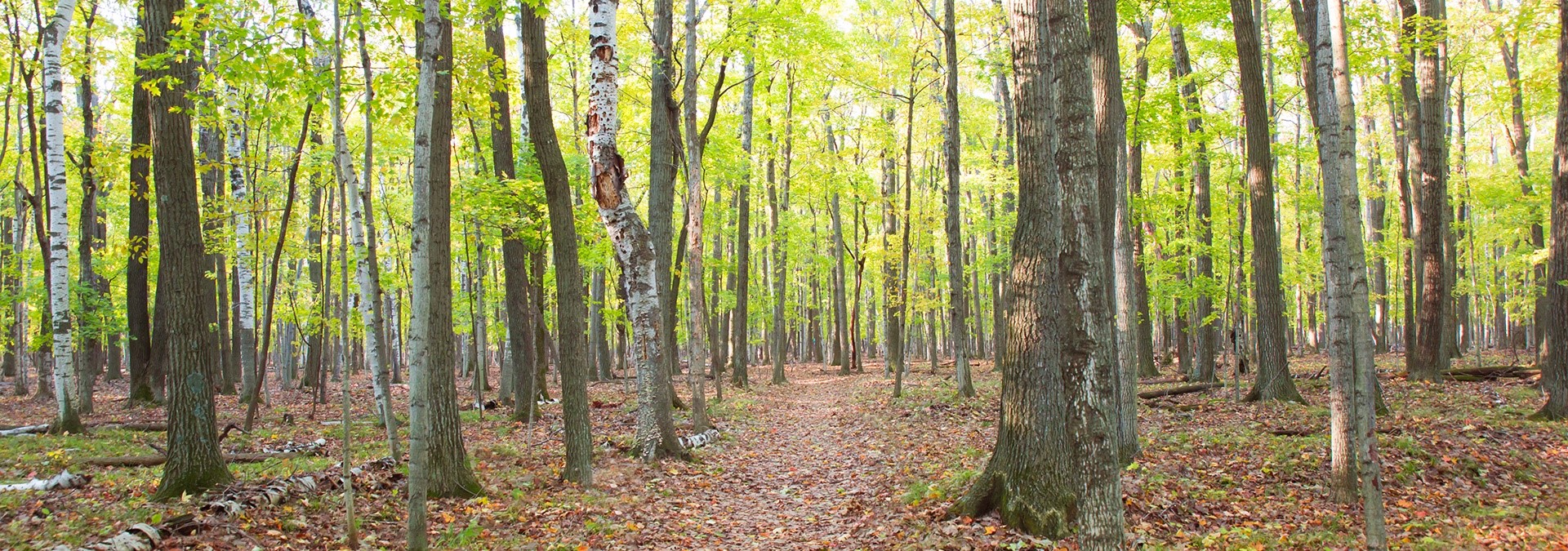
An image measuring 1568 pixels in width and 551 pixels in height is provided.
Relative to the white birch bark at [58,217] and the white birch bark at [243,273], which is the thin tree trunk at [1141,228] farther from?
the white birch bark at [243,273]

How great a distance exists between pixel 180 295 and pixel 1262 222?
14.7m

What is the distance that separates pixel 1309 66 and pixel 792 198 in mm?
20896

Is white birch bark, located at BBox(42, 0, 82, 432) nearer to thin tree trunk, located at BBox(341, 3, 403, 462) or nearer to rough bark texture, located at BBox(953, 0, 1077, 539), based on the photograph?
thin tree trunk, located at BBox(341, 3, 403, 462)

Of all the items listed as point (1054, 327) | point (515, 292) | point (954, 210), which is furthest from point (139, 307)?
point (1054, 327)

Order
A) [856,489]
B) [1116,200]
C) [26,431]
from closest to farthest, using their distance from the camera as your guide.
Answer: [1116,200]
[856,489]
[26,431]

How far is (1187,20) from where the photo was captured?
455 inches

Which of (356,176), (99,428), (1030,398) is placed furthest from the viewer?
(99,428)

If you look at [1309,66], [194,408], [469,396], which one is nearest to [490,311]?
[469,396]

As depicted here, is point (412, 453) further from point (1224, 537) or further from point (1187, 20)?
point (1187, 20)

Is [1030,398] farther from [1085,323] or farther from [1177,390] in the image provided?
[1177,390]

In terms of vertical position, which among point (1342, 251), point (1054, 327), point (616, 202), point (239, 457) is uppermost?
point (616, 202)

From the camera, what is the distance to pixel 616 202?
328 inches

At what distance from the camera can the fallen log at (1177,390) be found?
14.6m

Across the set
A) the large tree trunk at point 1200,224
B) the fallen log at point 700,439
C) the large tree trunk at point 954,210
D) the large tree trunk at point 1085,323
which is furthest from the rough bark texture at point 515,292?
the large tree trunk at point 1200,224
